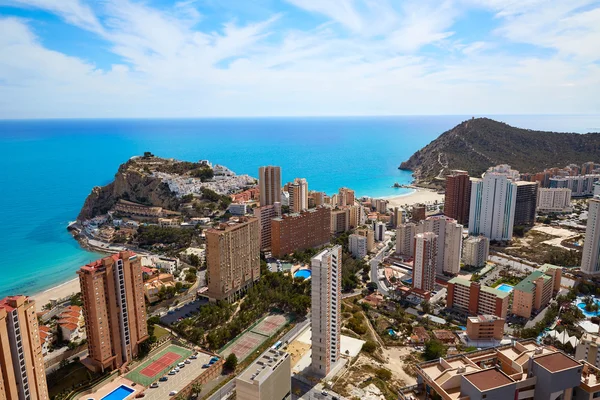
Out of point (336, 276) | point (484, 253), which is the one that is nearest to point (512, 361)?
point (336, 276)

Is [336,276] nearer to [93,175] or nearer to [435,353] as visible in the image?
[435,353]

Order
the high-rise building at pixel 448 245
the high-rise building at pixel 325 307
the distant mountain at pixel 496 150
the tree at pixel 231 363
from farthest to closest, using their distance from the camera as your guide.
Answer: the distant mountain at pixel 496 150 < the high-rise building at pixel 448 245 < the tree at pixel 231 363 < the high-rise building at pixel 325 307

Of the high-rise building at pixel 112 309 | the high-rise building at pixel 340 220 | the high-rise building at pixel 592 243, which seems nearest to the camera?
the high-rise building at pixel 112 309

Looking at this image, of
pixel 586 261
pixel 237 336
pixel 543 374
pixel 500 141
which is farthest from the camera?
pixel 500 141

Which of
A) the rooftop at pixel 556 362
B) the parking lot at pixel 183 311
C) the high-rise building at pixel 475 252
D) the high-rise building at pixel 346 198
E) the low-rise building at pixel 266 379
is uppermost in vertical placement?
the rooftop at pixel 556 362

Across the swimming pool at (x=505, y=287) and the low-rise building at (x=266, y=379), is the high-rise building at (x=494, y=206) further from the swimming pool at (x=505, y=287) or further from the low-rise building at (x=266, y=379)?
the low-rise building at (x=266, y=379)

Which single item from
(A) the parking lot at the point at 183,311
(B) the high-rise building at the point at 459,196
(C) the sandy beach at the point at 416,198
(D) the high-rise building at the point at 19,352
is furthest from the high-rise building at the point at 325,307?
(C) the sandy beach at the point at 416,198
